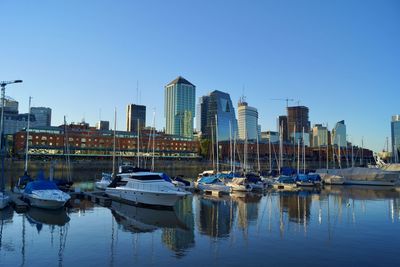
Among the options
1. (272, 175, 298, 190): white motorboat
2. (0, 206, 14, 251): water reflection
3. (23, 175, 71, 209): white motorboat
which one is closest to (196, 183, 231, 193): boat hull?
(272, 175, 298, 190): white motorboat

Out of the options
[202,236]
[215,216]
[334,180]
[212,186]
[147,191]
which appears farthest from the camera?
[334,180]

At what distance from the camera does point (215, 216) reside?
3331 cm

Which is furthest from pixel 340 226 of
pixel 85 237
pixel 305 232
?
pixel 85 237

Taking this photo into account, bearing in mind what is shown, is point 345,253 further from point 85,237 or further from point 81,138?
point 81,138

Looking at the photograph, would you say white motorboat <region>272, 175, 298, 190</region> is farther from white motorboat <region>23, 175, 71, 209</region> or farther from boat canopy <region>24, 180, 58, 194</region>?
boat canopy <region>24, 180, 58, 194</region>

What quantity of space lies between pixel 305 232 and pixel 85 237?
15808 millimetres

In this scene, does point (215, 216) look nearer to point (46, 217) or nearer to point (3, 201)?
point (46, 217)

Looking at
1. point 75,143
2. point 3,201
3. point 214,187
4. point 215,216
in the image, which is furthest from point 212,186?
point 75,143

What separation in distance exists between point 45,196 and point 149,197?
33.9ft

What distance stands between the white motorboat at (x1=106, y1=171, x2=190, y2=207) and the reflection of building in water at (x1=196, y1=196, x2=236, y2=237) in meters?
3.16

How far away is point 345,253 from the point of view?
20.7m

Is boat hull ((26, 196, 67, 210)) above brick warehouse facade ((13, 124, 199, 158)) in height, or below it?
below

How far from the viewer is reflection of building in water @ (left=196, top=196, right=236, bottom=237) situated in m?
27.0

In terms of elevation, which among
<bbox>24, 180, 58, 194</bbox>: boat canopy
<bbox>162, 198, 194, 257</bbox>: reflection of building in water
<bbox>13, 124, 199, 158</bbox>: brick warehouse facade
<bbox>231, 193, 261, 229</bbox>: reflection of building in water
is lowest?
<bbox>162, 198, 194, 257</bbox>: reflection of building in water
